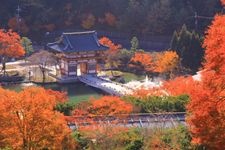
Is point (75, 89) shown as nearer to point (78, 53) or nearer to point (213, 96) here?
point (78, 53)

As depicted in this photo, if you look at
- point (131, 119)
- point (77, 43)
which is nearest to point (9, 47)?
point (77, 43)

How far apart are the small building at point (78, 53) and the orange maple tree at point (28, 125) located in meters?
22.9

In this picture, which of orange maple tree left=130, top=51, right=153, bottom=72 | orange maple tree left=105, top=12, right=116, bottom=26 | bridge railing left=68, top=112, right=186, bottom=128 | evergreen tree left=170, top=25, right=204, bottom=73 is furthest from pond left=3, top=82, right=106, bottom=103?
bridge railing left=68, top=112, right=186, bottom=128

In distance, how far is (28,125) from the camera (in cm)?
1548

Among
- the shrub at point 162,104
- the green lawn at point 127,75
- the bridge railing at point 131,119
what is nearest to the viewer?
the bridge railing at point 131,119

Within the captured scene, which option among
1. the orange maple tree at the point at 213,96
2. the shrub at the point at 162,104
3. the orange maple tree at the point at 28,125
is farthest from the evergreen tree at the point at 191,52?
the orange maple tree at the point at 213,96

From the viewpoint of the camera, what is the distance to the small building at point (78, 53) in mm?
39206

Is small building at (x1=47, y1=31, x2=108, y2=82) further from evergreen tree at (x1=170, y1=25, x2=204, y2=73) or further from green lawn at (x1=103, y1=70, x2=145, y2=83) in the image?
evergreen tree at (x1=170, y1=25, x2=204, y2=73)

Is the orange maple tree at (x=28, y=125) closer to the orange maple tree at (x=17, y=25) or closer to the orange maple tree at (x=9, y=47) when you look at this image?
the orange maple tree at (x=9, y=47)

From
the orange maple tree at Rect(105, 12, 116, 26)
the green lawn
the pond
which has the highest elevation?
the orange maple tree at Rect(105, 12, 116, 26)

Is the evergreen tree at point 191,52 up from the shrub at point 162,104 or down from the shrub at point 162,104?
up

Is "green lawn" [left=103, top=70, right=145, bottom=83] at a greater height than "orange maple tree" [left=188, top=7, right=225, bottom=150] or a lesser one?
lesser

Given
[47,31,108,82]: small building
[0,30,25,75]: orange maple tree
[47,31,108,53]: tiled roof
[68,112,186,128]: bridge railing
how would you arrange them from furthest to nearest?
[47,31,108,53]: tiled roof, [47,31,108,82]: small building, [0,30,25,75]: orange maple tree, [68,112,186,128]: bridge railing

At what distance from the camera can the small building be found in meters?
39.2
